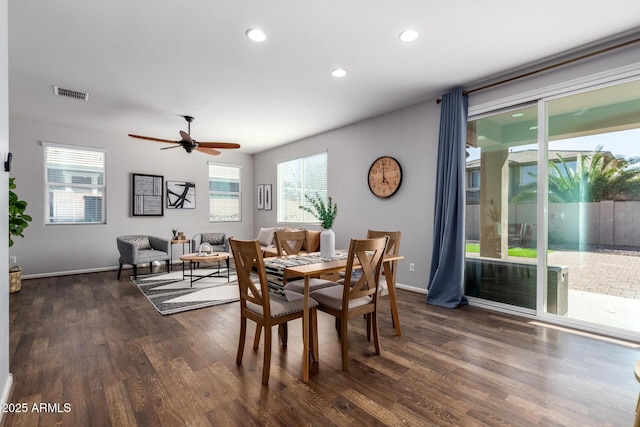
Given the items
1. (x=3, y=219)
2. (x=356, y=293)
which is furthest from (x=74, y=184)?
(x=356, y=293)

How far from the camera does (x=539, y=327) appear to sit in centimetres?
305

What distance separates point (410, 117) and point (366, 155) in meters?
0.94

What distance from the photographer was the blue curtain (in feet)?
12.1

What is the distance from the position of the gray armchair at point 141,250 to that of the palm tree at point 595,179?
556 centimetres

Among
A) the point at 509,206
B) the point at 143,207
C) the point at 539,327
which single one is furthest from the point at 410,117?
the point at 143,207

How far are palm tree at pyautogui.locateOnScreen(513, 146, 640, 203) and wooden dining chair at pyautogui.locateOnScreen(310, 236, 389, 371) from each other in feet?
6.99

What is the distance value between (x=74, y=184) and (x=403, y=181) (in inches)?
226

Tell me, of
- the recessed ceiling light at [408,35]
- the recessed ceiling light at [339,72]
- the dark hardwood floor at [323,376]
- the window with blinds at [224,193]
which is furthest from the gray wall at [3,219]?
the window with blinds at [224,193]

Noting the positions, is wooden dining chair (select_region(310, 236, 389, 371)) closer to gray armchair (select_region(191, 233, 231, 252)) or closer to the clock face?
the clock face

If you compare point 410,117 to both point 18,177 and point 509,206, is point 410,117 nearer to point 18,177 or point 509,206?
point 509,206

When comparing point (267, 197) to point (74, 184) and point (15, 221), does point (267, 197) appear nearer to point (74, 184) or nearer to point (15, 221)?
point (74, 184)

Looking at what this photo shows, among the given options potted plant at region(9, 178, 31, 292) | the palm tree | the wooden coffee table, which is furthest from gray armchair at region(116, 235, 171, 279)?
the palm tree

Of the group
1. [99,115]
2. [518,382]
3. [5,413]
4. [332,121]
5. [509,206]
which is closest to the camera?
[5,413]

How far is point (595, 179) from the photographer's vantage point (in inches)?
116
